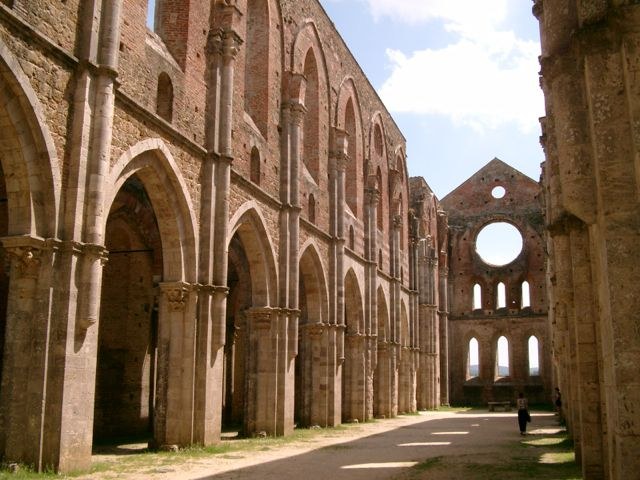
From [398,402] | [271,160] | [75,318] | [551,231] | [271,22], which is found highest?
[271,22]

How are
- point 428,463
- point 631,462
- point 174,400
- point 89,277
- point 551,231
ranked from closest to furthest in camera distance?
point 631,462 → point 89,277 → point 551,231 → point 428,463 → point 174,400

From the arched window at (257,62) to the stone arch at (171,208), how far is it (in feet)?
17.8

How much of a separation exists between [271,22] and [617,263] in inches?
599

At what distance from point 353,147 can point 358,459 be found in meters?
16.0

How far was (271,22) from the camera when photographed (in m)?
19.3

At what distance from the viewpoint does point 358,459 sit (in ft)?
43.6

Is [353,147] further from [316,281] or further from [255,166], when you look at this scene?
[255,166]

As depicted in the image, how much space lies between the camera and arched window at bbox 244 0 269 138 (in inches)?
745

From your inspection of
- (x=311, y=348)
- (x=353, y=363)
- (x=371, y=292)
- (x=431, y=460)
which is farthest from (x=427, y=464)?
(x=371, y=292)

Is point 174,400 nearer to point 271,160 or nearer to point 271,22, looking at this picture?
point 271,160

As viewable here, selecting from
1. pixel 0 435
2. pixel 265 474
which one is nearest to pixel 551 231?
pixel 265 474

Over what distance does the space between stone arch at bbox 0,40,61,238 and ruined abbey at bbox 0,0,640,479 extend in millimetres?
28

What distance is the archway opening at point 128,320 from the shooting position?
57.6ft

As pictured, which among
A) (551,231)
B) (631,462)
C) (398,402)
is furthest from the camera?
(398,402)
